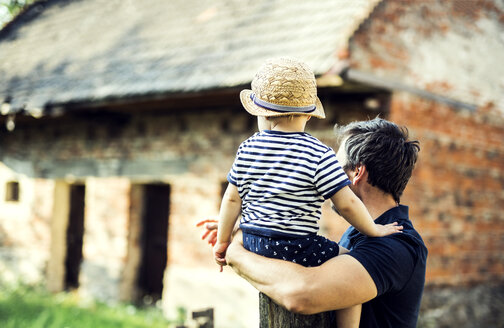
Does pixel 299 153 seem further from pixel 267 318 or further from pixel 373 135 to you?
pixel 267 318

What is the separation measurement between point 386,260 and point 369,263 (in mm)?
72

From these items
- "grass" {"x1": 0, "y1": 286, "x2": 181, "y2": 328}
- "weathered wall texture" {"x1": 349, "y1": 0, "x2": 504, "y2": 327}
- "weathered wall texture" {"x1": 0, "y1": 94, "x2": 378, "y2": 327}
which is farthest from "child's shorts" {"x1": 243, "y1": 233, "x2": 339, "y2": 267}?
"grass" {"x1": 0, "y1": 286, "x2": 181, "y2": 328}

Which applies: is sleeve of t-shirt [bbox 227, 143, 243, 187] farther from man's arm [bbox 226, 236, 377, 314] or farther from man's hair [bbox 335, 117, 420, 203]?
man's hair [bbox 335, 117, 420, 203]

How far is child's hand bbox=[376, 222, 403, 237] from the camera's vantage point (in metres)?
2.05

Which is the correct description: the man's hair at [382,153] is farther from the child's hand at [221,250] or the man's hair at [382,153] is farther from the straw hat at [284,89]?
the child's hand at [221,250]

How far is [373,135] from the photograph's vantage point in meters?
2.19

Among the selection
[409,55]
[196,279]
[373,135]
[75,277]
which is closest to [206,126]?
[196,279]

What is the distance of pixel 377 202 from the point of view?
228cm

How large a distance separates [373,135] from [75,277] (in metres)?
8.64

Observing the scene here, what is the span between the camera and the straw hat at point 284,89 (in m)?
2.03

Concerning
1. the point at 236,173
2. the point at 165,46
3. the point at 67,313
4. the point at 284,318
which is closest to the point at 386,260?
the point at 284,318

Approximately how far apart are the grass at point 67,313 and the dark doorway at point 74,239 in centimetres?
93

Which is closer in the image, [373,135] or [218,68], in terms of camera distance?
[373,135]

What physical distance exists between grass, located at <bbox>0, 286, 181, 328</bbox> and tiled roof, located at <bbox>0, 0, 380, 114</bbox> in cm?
287
